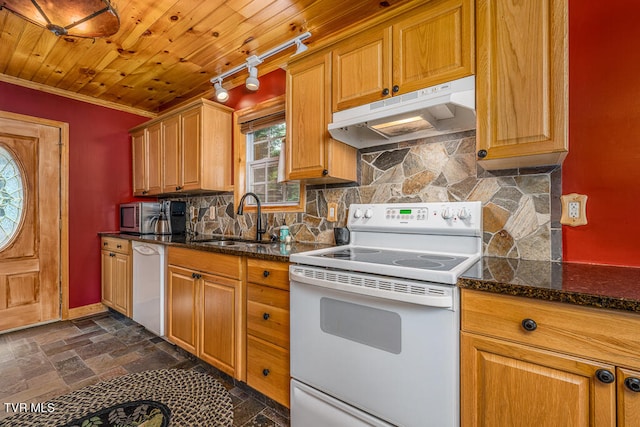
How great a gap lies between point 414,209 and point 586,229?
0.78 meters

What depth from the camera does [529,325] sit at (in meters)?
0.96

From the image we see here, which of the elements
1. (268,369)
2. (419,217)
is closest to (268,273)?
(268,369)

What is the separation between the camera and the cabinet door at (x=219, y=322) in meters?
1.92

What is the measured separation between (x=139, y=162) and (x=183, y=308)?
2.18 m

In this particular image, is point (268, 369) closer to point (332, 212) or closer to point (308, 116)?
point (332, 212)

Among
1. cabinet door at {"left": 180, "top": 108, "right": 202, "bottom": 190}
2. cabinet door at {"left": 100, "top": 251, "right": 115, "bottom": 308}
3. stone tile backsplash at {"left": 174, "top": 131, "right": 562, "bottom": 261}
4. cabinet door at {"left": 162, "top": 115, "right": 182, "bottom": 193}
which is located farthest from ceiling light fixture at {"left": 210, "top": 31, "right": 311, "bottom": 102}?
cabinet door at {"left": 100, "top": 251, "right": 115, "bottom": 308}

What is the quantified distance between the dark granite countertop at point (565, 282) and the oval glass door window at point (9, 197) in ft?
13.1

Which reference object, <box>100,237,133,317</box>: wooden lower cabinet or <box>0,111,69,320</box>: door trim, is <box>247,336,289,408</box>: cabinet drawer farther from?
<box>0,111,69,320</box>: door trim

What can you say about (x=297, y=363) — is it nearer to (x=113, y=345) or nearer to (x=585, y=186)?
(x=585, y=186)

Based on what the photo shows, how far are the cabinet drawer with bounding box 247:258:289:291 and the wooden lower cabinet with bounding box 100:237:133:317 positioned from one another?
181 cm

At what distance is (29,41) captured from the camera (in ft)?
7.76

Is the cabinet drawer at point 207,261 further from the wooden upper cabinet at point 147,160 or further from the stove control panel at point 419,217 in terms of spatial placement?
the wooden upper cabinet at point 147,160

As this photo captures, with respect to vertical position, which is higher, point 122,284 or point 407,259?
point 407,259

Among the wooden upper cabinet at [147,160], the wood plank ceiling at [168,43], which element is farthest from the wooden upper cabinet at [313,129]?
the wooden upper cabinet at [147,160]
